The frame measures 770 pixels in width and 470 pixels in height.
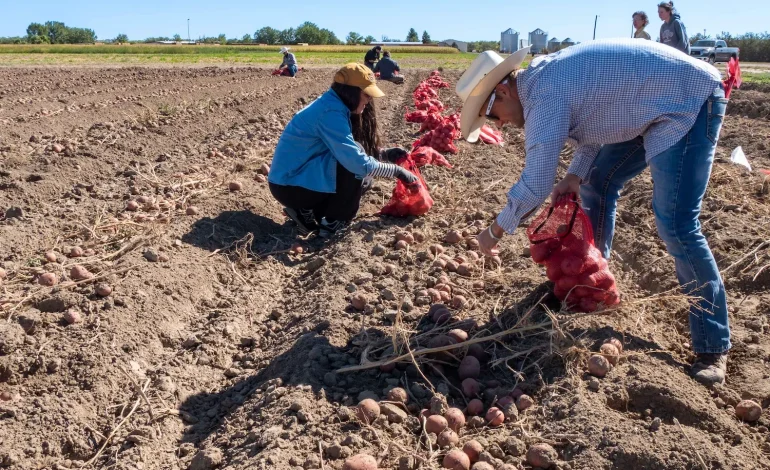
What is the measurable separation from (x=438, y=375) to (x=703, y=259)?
Result: 3.66ft

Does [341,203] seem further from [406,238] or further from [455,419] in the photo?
[455,419]

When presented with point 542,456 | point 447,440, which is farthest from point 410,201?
point 542,456

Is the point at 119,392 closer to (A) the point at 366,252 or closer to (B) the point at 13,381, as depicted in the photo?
(B) the point at 13,381

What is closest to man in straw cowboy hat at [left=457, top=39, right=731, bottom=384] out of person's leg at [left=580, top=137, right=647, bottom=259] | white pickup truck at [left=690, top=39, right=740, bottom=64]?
person's leg at [left=580, top=137, right=647, bottom=259]

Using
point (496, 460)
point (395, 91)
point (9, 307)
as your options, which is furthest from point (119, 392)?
point (395, 91)

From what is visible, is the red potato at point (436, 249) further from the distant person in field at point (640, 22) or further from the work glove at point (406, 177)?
the distant person in field at point (640, 22)

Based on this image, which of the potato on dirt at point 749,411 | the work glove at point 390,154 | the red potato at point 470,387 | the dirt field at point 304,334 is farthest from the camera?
the work glove at point 390,154

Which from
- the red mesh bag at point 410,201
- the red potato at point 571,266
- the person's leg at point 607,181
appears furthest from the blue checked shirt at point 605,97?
the red mesh bag at point 410,201

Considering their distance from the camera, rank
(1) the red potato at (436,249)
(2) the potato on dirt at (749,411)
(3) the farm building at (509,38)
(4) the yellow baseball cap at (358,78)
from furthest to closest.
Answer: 1. (3) the farm building at (509,38)
2. (4) the yellow baseball cap at (358,78)
3. (1) the red potato at (436,249)
4. (2) the potato on dirt at (749,411)

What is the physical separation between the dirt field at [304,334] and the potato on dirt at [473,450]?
6cm

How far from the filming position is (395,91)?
14.5 m

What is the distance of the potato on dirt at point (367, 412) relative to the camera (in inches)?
98.3

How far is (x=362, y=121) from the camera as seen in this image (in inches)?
182

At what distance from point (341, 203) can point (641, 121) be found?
2.40 meters
